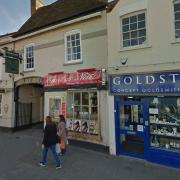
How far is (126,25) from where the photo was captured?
8.58 meters

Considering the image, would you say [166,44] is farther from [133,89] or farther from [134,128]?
[134,128]

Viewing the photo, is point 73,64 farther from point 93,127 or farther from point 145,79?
point 145,79

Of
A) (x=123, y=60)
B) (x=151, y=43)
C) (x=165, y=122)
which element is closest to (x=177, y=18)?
(x=151, y=43)

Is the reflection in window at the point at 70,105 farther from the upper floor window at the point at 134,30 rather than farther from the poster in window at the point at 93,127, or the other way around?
the upper floor window at the point at 134,30

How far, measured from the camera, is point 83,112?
34.4 ft

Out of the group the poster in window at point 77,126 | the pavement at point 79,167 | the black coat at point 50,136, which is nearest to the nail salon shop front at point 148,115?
the pavement at point 79,167

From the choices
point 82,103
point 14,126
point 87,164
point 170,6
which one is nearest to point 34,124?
point 14,126

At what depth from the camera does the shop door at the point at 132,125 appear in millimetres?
8080

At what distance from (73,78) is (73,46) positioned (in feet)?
6.34

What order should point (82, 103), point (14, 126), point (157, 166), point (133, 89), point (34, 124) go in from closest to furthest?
Result: 1. point (157, 166)
2. point (133, 89)
3. point (82, 103)
4. point (14, 126)
5. point (34, 124)

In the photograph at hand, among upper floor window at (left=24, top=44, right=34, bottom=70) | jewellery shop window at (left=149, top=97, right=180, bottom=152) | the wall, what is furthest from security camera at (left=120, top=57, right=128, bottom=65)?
upper floor window at (left=24, top=44, right=34, bottom=70)

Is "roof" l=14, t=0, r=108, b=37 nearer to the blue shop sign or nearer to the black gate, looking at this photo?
the blue shop sign

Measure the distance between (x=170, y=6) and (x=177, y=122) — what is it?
4359 millimetres

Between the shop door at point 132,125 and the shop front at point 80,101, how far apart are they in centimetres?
100
